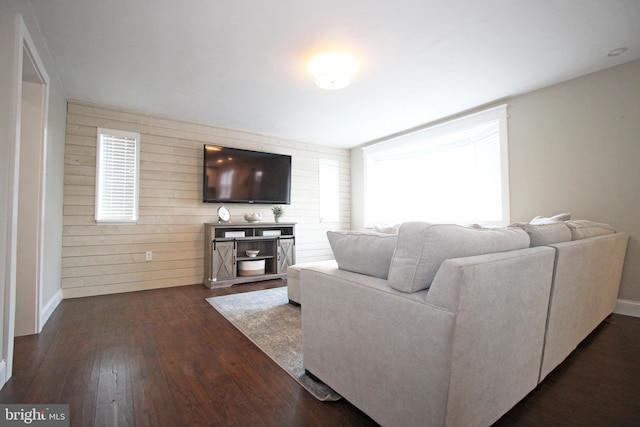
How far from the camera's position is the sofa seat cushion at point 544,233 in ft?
5.36

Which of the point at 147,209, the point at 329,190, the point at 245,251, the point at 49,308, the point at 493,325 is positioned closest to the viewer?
the point at 493,325

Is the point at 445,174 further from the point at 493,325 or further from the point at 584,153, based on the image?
the point at 493,325

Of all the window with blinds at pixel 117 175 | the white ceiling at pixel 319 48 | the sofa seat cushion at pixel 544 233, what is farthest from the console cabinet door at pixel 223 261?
the sofa seat cushion at pixel 544 233

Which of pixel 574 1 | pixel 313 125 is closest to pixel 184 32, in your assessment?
pixel 313 125

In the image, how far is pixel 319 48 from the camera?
98.4 inches

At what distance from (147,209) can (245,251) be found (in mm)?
1472

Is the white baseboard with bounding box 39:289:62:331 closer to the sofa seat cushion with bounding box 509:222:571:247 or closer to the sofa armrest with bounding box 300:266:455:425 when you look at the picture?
the sofa armrest with bounding box 300:266:455:425

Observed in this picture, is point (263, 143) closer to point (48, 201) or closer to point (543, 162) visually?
point (48, 201)

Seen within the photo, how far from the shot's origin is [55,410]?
1.44 metres

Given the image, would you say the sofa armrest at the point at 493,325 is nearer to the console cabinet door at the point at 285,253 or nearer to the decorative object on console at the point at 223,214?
the console cabinet door at the point at 285,253

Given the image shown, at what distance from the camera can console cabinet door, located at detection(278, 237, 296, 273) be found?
4.50 meters

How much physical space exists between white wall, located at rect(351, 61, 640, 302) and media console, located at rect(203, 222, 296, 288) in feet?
10.5

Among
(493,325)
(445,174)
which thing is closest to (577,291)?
(493,325)

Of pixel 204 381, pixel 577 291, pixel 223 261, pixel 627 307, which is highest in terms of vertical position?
pixel 577 291
